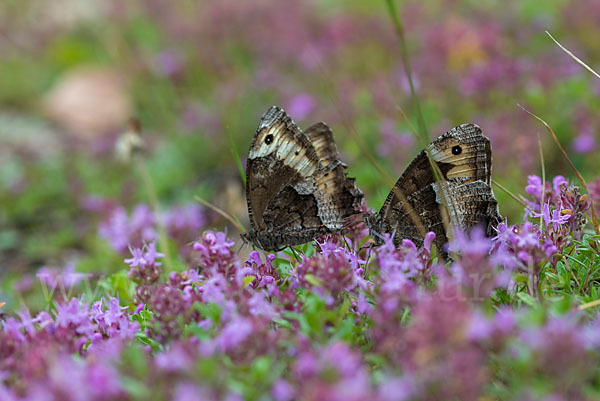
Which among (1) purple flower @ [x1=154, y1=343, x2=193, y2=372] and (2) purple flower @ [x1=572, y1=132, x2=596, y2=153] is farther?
(2) purple flower @ [x1=572, y1=132, x2=596, y2=153]

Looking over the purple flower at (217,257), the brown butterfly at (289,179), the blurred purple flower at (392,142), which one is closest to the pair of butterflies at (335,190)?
the brown butterfly at (289,179)

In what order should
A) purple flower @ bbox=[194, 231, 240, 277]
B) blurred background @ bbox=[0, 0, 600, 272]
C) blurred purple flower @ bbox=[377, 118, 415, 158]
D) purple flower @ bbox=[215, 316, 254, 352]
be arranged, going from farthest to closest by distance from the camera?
1. blurred purple flower @ bbox=[377, 118, 415, 158]
2. blurred background @ bbox=[0, 0, 600, 272]
3. purple flower @ bbox=[194, 231, 240, 277]
4. purple flower @ bbox=[215, 316, 254, 352]

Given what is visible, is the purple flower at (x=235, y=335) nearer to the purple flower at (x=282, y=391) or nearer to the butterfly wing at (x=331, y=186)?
the purple flower at (x=282, y=391)

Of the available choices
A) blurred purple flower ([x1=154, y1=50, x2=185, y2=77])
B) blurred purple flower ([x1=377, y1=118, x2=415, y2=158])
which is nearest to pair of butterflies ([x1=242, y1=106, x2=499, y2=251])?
blurred purple flower ([x1=377, y1=118, x2=415, y2=158])

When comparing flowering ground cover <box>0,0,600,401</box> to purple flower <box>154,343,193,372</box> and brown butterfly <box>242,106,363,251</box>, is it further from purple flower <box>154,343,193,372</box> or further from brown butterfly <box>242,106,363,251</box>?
brown butterfly <box>242,106,363,251</box>

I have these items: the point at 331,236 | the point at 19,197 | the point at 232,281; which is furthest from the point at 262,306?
the point at 19,197

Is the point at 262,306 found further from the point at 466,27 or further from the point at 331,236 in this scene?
the point at 466,27

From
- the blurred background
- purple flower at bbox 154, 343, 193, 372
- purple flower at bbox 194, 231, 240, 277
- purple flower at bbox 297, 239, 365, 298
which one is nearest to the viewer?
purple flower at bbox 154, 343, 193, 372
